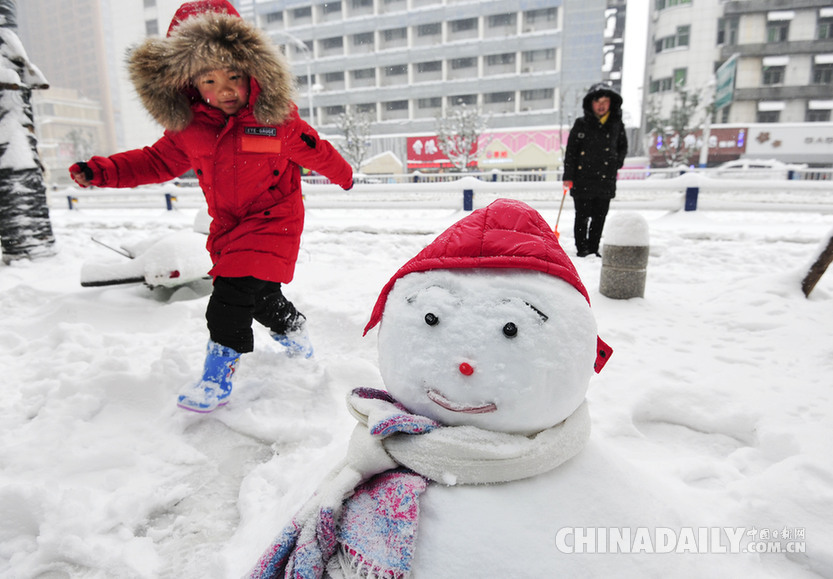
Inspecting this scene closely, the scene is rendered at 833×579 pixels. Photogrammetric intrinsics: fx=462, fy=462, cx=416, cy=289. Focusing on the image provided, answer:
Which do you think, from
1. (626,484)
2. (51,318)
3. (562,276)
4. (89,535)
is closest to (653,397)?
(626,484)

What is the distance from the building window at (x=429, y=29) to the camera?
41031 millimetres

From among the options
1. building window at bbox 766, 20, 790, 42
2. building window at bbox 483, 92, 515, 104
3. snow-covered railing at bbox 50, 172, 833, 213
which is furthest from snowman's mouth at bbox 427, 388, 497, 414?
building window at bbox 766, 20, 790, 42

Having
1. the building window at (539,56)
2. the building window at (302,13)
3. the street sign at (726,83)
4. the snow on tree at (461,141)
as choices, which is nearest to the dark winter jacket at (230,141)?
the street sign at (726,83)

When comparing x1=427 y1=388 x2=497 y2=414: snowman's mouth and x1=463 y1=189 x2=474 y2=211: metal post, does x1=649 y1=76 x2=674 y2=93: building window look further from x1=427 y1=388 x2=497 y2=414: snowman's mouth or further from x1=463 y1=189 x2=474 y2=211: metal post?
x1=427 y1=388 x2=497 y2=414: snowman's mouth

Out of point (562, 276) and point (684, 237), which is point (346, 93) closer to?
point (684, 237)

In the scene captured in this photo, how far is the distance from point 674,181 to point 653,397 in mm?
7729

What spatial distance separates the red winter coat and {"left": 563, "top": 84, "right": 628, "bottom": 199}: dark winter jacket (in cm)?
384

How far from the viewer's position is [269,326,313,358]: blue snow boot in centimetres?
271

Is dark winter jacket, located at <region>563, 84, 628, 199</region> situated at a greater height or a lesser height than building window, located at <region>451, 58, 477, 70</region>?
lesser

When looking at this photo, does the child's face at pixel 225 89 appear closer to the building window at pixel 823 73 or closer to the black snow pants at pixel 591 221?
the black snow pants at pixel 591 221

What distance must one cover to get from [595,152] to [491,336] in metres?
5.05

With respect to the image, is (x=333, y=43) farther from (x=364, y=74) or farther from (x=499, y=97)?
(x=499, y=97)

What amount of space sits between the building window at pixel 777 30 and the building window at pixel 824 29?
1.80 metres

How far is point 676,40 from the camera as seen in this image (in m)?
36.0
